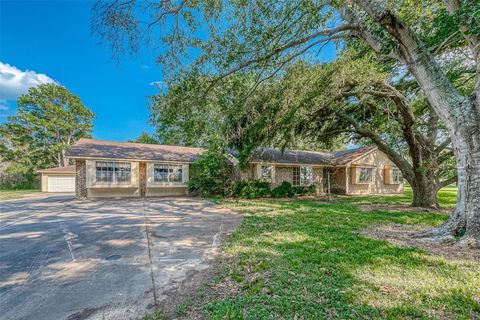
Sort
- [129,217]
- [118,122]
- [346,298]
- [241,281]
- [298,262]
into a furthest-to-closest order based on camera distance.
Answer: [118,122]
[129,217]
[298,262]
[241,281]
[346,298]

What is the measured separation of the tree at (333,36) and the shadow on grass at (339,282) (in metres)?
1.94

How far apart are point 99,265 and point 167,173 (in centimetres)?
1309

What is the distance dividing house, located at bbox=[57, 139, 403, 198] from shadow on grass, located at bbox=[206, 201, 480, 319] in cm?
1077

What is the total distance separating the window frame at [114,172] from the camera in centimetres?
1475

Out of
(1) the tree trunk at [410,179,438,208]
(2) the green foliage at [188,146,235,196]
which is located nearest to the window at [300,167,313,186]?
(2) the green foliage at [188,146,235,196]

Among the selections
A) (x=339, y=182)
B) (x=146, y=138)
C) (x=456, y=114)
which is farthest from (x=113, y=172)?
(x=146, y=138)

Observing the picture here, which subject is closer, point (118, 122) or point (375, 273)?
point (375, 273)

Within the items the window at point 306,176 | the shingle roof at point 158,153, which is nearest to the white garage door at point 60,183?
the shingle roof at point 158,153

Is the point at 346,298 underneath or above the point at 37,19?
underneath

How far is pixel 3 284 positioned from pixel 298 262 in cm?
457

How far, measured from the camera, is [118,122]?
99.5 feet

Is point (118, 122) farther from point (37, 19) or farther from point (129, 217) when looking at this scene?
point (129, 217)

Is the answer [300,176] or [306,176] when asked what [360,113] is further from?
[306,176]

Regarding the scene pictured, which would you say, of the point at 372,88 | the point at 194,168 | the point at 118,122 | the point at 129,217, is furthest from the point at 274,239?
the point at 118,122
